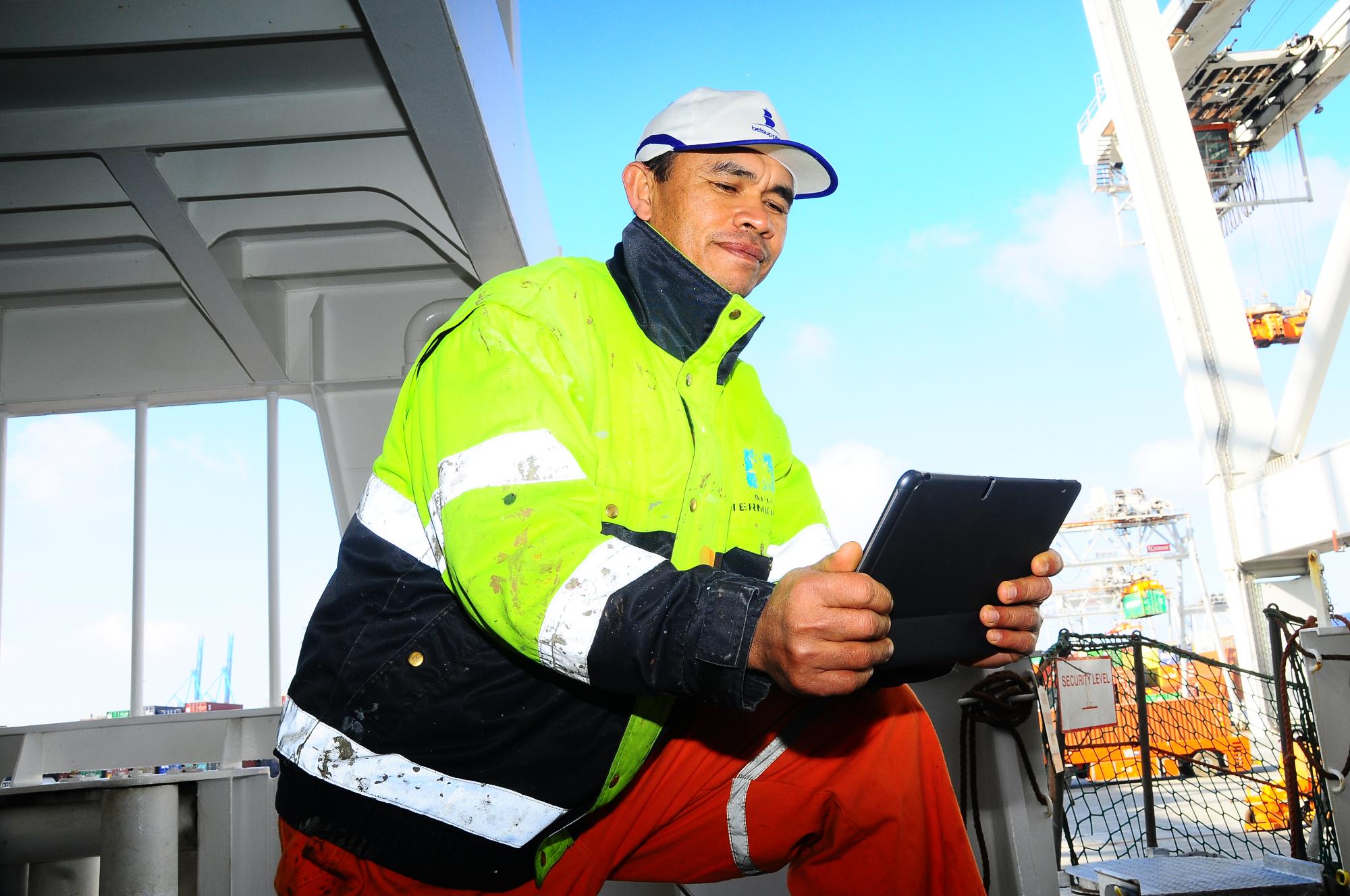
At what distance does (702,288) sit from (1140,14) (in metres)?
15.7

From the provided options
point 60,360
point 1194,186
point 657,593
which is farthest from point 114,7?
point 1194,186

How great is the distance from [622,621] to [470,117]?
11.8ft

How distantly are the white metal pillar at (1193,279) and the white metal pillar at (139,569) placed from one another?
12964 mm

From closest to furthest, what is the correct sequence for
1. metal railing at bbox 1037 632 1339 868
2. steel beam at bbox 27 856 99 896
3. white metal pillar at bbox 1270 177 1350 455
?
steel beam at bbox 27 856 99 896
metal railing at bbox 1037 632 1339 868
white metal pillar at bbox 1270 177 1350 455

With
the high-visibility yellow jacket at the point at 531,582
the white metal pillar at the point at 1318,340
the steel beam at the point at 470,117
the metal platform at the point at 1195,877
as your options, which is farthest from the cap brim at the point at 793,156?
the white metal pillar at the point at 1318,340

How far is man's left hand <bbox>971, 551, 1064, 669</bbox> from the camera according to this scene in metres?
1.28

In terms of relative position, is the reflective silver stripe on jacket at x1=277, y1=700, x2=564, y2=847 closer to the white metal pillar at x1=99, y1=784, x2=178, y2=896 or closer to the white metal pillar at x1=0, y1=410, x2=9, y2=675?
the white metal pillar at x1=99, y1=784, x2=178, y2=896

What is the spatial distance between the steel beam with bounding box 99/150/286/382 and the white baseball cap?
396 centimetres

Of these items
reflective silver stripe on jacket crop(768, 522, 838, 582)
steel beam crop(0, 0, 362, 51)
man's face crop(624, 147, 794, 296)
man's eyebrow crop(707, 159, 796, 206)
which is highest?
steel beam crop(0, 0, 362, 51)

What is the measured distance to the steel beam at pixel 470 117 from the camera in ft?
11.7

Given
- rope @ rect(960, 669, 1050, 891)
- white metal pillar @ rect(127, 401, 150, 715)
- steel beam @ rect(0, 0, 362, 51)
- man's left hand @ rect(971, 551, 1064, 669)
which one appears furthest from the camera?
white metal pillar @ rect(127, 401, 150, 715)

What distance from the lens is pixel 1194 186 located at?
13445 mm

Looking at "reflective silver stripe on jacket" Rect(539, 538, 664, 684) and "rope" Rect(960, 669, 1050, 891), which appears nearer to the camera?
"reflective silver stripe on jacket" Rect(539, 538, 664, 684)

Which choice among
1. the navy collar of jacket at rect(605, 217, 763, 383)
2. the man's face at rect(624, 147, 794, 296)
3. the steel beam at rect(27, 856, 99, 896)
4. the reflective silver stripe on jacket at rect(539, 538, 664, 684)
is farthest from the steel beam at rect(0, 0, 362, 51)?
the reflective silver stripe on jacket at rect(539, 538, 664, 684)
